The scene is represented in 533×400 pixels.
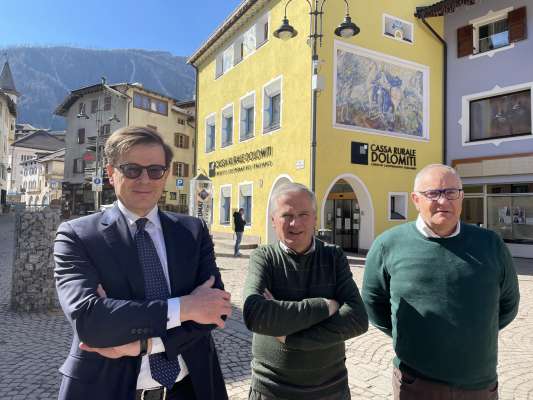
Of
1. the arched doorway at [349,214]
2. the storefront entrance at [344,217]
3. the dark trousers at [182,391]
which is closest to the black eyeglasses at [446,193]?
the dark trousers at [182,391]

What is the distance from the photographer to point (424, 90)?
1723 centimetres

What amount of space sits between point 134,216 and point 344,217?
1603 centimetres

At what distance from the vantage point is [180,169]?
39719 millimetres

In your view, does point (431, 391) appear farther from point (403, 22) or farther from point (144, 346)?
point (403, 22)

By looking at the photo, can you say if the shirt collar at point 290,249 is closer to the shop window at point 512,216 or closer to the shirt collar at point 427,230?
the shirt collar at point 427,230

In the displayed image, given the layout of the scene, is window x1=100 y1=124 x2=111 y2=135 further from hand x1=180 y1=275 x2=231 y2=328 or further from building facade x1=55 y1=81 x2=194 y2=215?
hand x1=180 y1=275 x2=231 y2=328

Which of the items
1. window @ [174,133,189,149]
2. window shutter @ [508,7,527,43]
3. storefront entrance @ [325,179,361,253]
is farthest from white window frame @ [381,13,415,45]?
window @ [174,133,189,149]

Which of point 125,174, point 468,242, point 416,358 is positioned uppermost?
point 125,174

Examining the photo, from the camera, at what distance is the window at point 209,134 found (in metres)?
23.6

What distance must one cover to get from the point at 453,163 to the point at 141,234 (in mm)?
17569

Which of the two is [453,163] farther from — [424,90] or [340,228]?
[340,228]

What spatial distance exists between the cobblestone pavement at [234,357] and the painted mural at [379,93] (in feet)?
32.6

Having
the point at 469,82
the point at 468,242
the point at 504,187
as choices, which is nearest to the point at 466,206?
the point at 504,187

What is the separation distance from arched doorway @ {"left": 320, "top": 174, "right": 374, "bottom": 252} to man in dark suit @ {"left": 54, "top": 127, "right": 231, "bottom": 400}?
13.0 meters
